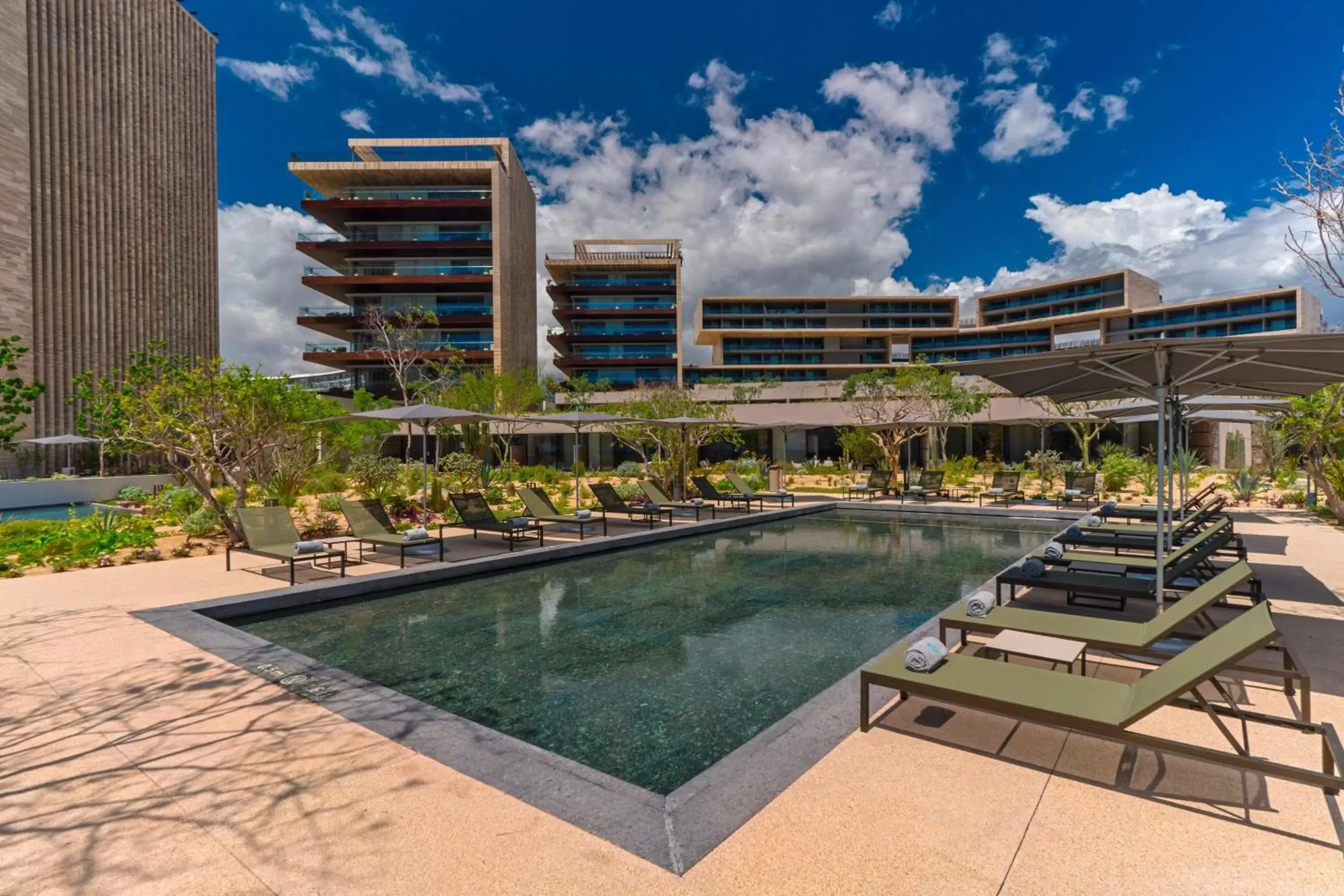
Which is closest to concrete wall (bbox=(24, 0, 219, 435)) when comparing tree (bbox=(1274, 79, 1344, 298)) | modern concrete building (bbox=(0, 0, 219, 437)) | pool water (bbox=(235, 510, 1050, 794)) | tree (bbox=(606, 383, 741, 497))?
modern concrete building (bbox=(0, 0, 219, 437))

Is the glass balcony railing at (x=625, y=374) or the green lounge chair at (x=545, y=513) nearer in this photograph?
the green lounge chair at (x=545, y=513)

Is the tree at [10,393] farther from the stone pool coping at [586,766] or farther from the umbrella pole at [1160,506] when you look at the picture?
the umbrella pole at [1160,506]

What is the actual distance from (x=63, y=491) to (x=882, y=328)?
224ft

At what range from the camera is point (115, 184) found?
32.4 metres

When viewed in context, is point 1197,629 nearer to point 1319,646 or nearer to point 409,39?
point 1319,646

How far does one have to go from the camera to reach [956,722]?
362 centimetres

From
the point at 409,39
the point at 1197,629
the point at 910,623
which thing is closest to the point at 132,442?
the point at 910,623

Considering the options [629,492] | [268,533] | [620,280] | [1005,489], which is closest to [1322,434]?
[1005,489]

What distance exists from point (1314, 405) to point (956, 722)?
1416cm

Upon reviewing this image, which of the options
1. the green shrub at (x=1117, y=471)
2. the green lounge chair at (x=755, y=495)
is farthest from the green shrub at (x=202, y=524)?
the green shrub at (x=1117, y=471)

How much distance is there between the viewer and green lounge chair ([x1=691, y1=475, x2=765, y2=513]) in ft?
50.8

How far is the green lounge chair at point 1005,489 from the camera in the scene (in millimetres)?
16172

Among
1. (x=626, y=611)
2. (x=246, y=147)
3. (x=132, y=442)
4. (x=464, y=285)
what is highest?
(x=246, y=147)

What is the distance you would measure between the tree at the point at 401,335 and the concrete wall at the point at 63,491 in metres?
12.0
